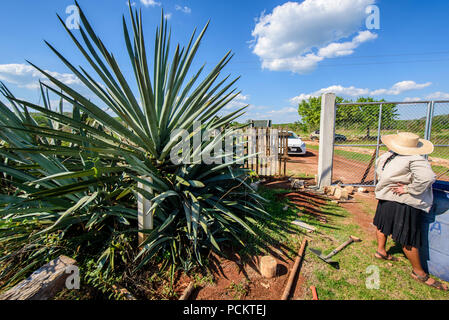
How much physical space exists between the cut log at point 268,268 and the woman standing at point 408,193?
4.83 ft

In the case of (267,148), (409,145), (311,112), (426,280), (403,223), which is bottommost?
(426,280)

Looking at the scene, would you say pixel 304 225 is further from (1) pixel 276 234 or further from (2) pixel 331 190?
(2) pixel 331 190

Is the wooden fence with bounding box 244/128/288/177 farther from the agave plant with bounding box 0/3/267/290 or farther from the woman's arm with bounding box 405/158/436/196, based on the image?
the woman's arm with bounding box 405/158/436/196

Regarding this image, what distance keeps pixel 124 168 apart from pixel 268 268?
1974mm

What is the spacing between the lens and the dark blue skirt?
83.9 inches

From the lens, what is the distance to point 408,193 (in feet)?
6.95

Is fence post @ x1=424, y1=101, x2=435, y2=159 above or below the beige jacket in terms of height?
above

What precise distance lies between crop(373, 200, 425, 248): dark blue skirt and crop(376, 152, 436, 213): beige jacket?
9 centimetres

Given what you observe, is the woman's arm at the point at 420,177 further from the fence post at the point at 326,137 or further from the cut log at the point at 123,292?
the cut log at the point at 123,292

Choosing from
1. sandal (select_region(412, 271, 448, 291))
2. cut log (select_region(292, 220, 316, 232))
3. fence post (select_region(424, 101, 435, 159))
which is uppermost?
fence post (select_region(424, 101, 435, 159))

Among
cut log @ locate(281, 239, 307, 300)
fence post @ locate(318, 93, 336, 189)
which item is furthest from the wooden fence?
cut log @ locate(281, 239, 307, 300)

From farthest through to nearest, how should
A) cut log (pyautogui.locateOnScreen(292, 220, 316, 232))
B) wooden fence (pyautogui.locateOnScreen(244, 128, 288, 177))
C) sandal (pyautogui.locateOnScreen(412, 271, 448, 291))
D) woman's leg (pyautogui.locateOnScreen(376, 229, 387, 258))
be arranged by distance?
wooden fence (pyautogui.locateOnScreen(244, 128, 288, 177)) → cut log (pyautogui.locateOnScreen(292, 220, 316, 232)) → woman's leg (pyautogui.locateOnScreen(376, 229, 387, 258)) → sandal (pyautogui.locateOnScreen(412, 271, 448, 291))

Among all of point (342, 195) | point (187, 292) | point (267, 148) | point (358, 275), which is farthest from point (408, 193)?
point (267, 148)
